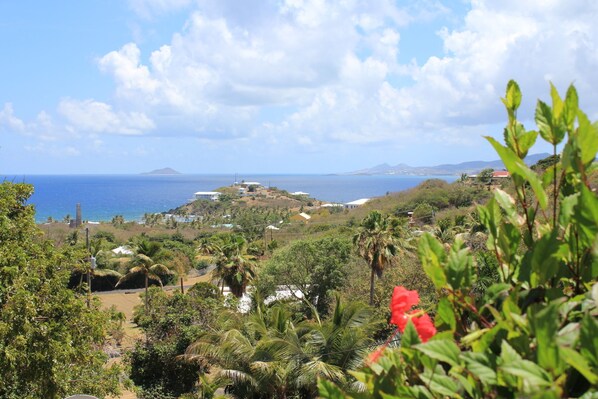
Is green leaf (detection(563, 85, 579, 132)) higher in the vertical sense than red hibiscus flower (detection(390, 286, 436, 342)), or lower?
higher

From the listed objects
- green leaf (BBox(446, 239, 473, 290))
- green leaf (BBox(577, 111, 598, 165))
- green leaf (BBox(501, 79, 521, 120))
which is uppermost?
green leaf (BBox(501, 79, 521, 120))

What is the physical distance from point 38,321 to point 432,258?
29.1ft

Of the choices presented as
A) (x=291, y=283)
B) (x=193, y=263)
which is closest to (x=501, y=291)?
(x=291, y=283)

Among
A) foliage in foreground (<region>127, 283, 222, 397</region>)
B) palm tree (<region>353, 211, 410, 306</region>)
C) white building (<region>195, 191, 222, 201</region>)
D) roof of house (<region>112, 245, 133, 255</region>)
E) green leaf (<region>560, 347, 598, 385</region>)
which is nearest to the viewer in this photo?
green leaf (<region>560, 347, 598, 385</region>)

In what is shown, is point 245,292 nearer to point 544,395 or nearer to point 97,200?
point 544,395

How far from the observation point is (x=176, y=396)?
53.3 ft

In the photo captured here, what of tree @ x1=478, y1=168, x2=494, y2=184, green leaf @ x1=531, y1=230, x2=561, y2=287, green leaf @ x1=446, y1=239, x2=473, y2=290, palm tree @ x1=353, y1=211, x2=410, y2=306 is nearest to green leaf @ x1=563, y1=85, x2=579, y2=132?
green leaf @ x1=531, y1=230, x2=561, y2=287

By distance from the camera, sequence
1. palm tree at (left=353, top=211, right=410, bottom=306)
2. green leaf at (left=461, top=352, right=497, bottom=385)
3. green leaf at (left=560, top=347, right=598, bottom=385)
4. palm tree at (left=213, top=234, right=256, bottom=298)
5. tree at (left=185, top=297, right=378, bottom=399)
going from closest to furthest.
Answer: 1. green leaf at (left=560, top=347, right=598, bottom=385)
2. green leaf at (left=461, top=352, right=497, bottom=385)
3. tree at (left=185, top=297, right=378, bottom=399)
4. palm tree at (left=353, top=211, right=410, bottom=306)
5. palm tree at (left=213, top=234, right=256, bottom=298)

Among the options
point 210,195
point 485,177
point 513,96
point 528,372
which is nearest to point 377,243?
point 513,96

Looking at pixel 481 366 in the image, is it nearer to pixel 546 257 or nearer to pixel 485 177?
pixel 546 257

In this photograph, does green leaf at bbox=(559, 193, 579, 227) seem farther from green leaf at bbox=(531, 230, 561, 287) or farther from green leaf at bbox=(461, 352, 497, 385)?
green leaf at bbox=(461, 352, 497, 385)

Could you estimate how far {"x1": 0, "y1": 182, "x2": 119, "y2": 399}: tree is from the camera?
7984 millimetres

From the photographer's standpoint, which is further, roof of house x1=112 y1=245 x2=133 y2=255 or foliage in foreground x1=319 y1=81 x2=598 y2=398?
roof of house x1=112 y1=245 x2=133 y2=255

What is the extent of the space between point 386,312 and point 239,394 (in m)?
7.11
